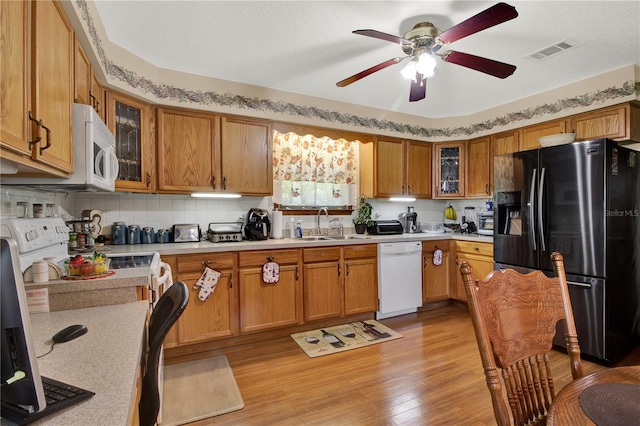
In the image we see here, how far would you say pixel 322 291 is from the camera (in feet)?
10.7

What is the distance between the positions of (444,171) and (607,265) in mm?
2226

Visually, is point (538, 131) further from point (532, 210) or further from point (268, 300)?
point (268, 300)

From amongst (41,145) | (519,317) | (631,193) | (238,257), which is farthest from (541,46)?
(41,145)

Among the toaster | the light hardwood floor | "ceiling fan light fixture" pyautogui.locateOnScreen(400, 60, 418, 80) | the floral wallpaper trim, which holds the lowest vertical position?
the light hardwood floor

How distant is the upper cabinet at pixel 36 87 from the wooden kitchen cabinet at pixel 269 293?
1.66m

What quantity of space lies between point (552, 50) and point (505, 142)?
1.44 meters

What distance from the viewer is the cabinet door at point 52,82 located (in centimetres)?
122

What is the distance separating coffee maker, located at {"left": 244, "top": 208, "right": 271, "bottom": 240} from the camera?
326 cm

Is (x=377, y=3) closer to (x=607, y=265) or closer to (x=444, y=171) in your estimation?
(x=607, y=265)

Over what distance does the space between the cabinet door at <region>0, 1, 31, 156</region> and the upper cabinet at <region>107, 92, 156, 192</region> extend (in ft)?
4.99

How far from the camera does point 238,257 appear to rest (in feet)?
9.47

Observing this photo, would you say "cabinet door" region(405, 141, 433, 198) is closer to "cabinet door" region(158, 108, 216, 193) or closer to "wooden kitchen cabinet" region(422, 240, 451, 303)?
"wooden kitchen cabinet" region(422, 240, 451, 303)

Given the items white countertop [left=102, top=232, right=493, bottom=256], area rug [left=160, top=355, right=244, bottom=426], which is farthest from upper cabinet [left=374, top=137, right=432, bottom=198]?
area rug [left=160, top=355, right=244, bottom=426]

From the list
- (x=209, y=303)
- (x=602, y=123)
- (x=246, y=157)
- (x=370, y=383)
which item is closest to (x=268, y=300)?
(x=209, y=303)
